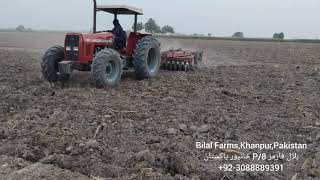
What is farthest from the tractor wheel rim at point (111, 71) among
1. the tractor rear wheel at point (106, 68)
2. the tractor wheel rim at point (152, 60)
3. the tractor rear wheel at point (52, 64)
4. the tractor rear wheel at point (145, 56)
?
the tractor wheel rim at point (152, 60)

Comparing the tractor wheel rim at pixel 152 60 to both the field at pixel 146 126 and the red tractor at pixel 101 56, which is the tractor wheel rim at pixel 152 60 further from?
the field at pixel 146 126

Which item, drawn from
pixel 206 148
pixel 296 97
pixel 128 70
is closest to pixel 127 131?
pixel 206 148

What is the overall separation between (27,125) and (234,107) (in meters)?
3.91

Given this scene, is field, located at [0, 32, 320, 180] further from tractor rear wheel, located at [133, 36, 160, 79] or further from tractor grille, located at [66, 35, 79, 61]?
tractor grille, located at [66, 35, 79, 61]

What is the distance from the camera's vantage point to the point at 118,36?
40.2 feet

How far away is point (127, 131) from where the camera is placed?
23.4 ft

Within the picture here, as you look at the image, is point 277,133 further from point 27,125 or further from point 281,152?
point 27,125

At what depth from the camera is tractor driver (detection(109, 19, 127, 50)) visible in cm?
1226

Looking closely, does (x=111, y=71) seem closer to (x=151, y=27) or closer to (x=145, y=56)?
(x=145, y=56)

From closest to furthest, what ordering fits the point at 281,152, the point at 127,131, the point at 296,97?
the point at 281,152 < the point at 127,131 < the point at 296,97

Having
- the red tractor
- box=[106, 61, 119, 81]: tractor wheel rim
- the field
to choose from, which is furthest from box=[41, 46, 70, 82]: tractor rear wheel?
box=[106, 61, 119, 81]: tractor wheel rim

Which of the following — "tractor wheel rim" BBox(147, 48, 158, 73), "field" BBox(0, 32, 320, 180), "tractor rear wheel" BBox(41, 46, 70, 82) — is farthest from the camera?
"tractor wheel rim" BBox(147, 48, 158, 73)

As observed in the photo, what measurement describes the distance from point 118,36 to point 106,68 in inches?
60.7

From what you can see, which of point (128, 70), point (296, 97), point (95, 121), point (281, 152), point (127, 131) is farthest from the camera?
point (128, 70)
